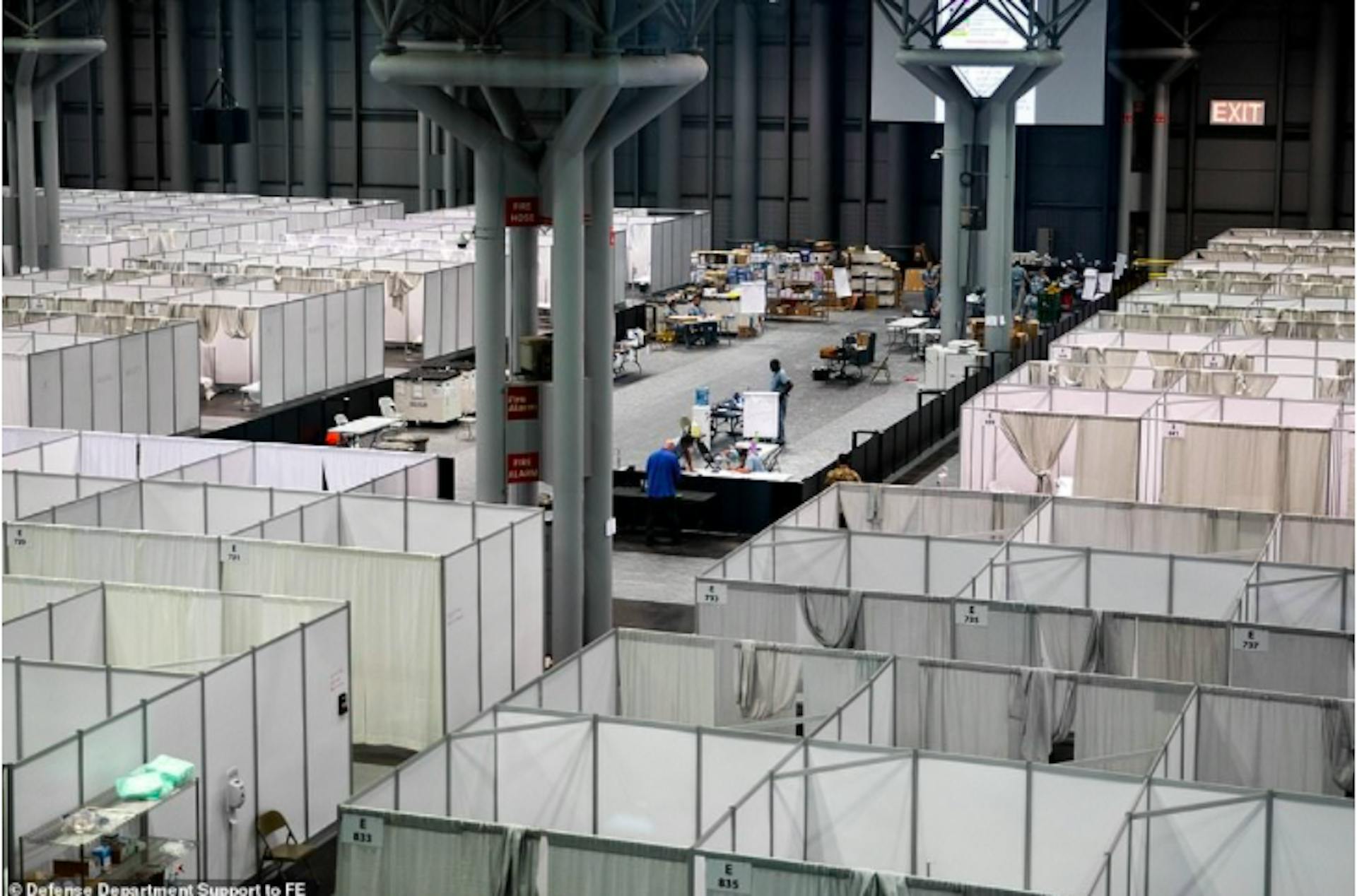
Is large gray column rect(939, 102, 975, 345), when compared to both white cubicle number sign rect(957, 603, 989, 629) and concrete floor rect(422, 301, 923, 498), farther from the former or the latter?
white cubicle number sign rect(957, 603, 989, 629)

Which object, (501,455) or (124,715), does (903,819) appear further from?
(501,455)

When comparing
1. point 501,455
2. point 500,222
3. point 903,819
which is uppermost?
point 500,222

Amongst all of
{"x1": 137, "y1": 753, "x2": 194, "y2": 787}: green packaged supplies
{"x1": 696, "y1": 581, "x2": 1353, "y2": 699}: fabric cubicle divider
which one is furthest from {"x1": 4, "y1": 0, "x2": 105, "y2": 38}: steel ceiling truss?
{"x1": 137, "y1": 753, "x2": 194, "y2": 787}: green packaged supplies

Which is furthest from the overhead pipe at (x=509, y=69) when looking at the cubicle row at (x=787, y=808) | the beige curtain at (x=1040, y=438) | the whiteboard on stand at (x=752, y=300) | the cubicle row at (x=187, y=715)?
the whiteboard on stand at (x=752, y=300)

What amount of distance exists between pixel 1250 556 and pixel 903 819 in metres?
8.40

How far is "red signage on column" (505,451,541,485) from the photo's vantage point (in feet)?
71.5

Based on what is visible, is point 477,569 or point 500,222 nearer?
point 477,569

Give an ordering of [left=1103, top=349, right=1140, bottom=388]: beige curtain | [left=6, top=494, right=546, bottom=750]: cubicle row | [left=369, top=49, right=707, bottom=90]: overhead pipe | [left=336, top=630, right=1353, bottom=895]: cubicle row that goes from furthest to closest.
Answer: [left=1103, top=349, right=1140, bottom=388]: beige curtain < [left=369, top=49, right=707, bottom=90]: overhead pipe < [left=6, top=494, right=546, bottom=750]: cubicle row < [left=336, top=630, right=1353, bottom=895]: cubicle row

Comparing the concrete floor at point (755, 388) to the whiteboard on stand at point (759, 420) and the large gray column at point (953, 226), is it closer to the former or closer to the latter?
the whiteboard on stand at point (759, 420)

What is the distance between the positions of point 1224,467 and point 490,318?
931 cm

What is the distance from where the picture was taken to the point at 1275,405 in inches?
1060

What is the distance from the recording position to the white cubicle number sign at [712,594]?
18.7 metres

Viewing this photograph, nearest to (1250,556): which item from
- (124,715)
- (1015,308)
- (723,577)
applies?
(723,577)

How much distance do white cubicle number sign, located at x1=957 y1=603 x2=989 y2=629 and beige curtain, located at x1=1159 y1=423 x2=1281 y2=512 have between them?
26.2 ft
